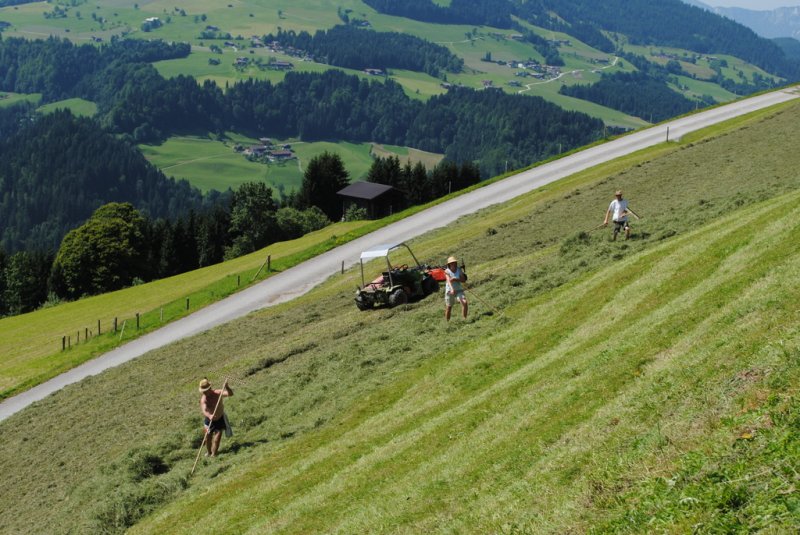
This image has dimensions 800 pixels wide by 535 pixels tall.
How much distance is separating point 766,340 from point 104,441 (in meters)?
25.6

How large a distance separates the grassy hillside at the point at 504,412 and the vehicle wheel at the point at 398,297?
55.5 inches

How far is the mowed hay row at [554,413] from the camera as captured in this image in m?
12.6

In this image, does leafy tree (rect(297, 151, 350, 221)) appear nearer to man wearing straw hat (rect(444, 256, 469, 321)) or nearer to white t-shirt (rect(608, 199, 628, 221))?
white t-shirt (rect(608, 199, 628, 221))

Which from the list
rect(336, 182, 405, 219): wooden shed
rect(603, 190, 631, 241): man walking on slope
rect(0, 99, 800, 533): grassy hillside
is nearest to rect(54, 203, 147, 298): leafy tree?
rect(336, 182, 405, 219): wooden shed

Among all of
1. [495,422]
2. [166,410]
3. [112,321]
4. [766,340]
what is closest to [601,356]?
[495,422]

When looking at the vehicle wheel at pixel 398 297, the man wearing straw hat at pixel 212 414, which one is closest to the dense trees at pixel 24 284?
the vehicle wheel at pixel 398 297

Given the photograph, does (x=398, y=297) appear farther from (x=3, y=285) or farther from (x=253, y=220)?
(x=3, y=285)

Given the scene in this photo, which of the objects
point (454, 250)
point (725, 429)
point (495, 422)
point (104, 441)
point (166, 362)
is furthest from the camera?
point (454, 250)

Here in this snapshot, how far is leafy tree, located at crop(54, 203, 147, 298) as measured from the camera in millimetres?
110000

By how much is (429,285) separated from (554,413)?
21.8 metres

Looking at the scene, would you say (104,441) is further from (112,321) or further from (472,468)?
(112,321)

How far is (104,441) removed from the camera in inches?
1226

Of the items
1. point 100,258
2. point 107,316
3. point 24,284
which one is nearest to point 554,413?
point 107,316

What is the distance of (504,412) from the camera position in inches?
696
